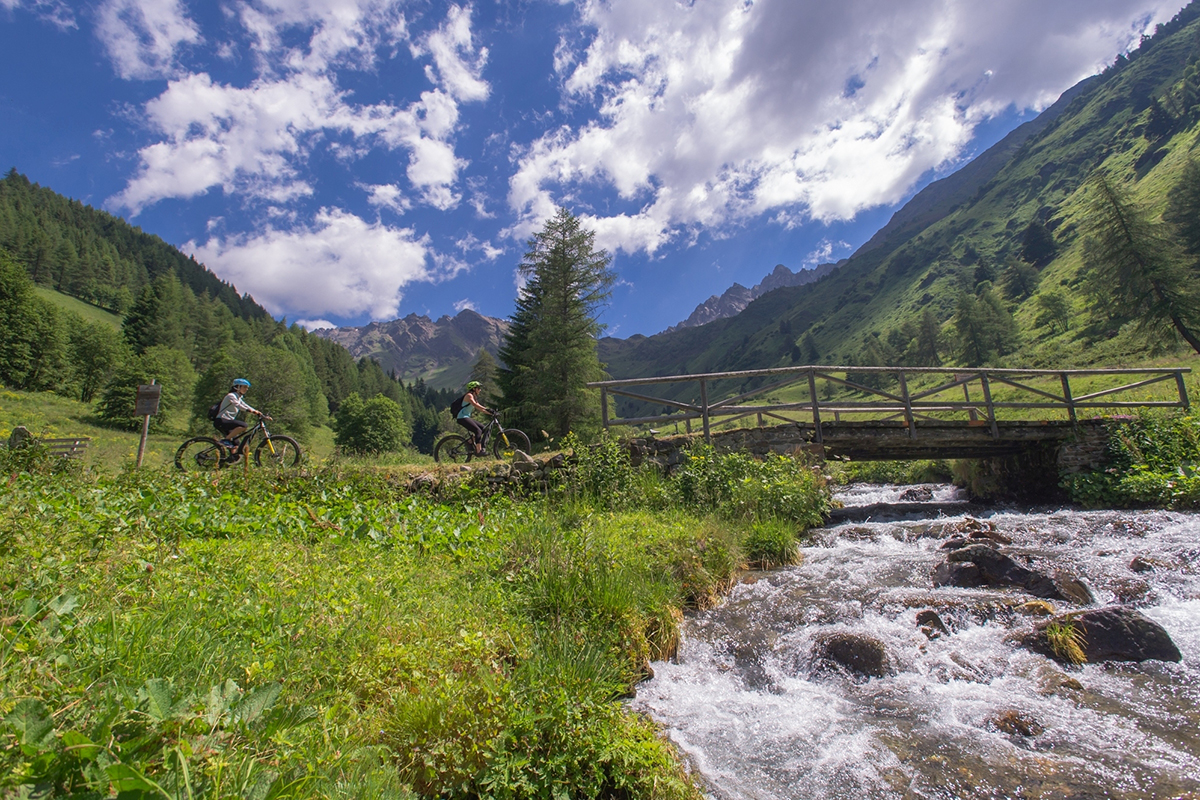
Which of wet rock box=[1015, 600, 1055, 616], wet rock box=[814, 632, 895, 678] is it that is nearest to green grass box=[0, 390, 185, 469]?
wet rock box=[814, 632, 895, 678]

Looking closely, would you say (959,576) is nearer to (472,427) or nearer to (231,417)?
(472,427)

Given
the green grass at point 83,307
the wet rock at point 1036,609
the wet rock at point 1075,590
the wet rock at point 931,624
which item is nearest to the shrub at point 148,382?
the wet rock at point 931,624

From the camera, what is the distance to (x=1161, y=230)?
37469 millimetres

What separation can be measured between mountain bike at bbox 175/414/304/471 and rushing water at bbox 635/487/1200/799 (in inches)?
360

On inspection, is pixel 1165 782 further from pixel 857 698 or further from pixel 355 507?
pixel 355 507

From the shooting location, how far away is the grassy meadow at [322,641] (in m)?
1.88

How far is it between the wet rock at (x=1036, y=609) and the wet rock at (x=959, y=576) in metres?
0.93

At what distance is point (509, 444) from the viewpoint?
12328 mm

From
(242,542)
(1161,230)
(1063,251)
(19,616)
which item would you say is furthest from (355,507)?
(1063,251)

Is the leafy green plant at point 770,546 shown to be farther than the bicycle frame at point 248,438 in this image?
No

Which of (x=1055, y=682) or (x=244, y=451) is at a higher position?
(x=244, y=451)

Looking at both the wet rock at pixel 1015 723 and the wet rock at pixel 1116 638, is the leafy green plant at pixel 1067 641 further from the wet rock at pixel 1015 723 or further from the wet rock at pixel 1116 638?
the wet rock at pixel 1015 723

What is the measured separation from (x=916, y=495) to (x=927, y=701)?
1624 cm

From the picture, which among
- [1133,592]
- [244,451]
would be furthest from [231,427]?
[1133,592]
